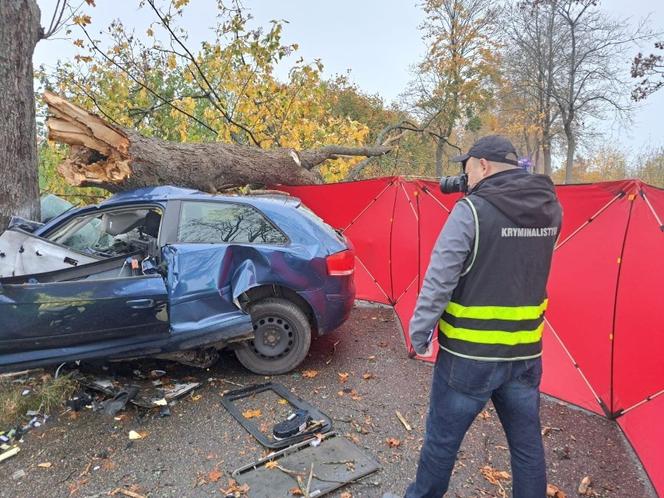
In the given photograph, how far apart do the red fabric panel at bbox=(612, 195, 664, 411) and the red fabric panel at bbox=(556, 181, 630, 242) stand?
0.23m

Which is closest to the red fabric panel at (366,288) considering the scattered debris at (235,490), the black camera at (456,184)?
the black camera at (456,184)

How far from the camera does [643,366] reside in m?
3.25

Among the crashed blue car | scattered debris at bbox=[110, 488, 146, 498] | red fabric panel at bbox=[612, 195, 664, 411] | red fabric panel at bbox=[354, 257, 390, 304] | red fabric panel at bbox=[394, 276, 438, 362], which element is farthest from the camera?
red fabric panel at bbox=[354, 257, 390, 304]

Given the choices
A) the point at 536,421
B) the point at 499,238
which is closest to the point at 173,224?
the point at 499,238

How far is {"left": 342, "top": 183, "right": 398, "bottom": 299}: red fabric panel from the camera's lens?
6.43 m

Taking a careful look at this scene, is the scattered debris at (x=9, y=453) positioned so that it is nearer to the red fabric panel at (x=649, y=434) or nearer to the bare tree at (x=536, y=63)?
the red fabric panel at (x=649, y=434)

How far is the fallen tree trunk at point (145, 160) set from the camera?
454cm

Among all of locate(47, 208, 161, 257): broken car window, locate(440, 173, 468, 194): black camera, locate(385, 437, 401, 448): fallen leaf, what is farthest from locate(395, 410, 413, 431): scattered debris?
locate(47, 208, 161, 257): broken car window

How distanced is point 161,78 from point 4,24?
5.41 meters

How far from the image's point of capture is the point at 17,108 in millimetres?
4332

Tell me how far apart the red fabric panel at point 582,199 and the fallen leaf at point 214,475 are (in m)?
3.27

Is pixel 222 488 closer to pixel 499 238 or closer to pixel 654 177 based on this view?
pixel 499 238

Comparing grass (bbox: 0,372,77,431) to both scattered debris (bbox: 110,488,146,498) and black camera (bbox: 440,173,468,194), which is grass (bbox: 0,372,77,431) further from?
black camera (bbox: 440,173,468,194)

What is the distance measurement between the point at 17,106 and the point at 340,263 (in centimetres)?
349
